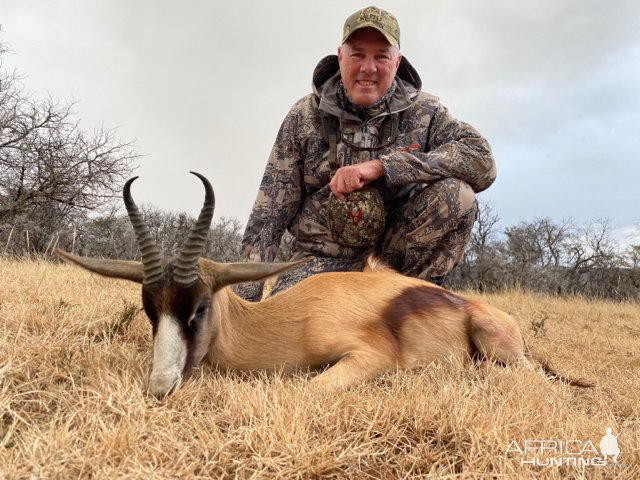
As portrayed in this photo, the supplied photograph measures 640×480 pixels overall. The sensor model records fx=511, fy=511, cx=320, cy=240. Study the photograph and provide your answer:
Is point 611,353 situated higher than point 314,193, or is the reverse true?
point 314,193

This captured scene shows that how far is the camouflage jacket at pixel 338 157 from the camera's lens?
5.04 m

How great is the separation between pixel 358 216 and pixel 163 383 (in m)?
2.89

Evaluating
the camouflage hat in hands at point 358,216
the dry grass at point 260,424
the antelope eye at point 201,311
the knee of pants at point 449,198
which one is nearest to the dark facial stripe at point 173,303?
the antelope eye at point 201,311

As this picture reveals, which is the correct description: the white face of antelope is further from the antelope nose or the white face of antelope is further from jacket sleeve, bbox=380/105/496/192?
jacket sleeve, bbox=380/105/496/192

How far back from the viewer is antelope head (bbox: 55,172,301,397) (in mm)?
2750

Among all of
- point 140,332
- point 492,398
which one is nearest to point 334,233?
point 140,332

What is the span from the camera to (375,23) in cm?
507

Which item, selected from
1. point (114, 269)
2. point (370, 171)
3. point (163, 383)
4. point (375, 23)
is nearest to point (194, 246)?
point (114, 269)

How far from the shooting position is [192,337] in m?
2.97

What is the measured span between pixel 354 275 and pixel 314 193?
191 centimetres

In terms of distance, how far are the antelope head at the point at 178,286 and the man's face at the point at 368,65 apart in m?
2.78

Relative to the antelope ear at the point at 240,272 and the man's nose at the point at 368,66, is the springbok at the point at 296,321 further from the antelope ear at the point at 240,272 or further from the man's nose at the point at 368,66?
the man's nose at the point at 368,66

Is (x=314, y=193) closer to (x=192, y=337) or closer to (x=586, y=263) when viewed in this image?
(x=192, y=337)

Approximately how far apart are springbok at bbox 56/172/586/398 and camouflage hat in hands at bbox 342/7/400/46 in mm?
2535
